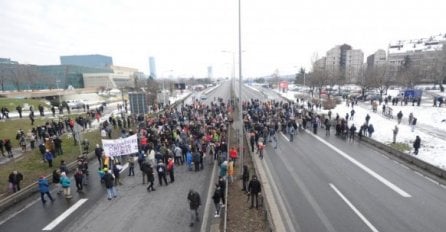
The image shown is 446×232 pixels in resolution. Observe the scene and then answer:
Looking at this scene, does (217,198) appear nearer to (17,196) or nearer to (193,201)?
(193,201)

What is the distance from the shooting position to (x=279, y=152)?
20734 mm

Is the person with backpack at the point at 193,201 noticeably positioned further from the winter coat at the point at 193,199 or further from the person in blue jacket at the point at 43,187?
A: the person in blue jacket at the point at 43,187

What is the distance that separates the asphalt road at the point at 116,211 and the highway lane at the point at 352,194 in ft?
12.8

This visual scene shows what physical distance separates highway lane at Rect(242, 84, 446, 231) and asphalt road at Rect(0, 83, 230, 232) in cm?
391

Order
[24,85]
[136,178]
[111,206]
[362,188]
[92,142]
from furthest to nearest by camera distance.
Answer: [24,85] → [92,142] → [136,178] → [362,188] → [111,206]

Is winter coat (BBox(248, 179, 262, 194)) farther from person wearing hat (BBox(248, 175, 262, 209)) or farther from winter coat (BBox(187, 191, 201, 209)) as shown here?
winter coat (BBox(187, 191, 201, 209))

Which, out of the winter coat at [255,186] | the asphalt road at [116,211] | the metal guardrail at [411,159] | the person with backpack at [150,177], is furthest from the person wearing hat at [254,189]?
the metal guardrail at [411,159]

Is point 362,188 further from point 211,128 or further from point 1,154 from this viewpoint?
point 1,154

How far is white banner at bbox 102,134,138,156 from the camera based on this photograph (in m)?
16.4

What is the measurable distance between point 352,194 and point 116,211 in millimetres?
10213

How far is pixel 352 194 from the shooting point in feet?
42.4

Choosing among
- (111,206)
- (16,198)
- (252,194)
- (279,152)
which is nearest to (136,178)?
(111,206)

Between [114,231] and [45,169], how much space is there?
9.82 m

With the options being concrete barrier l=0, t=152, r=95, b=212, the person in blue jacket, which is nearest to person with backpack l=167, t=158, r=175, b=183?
the person in blue jacket
